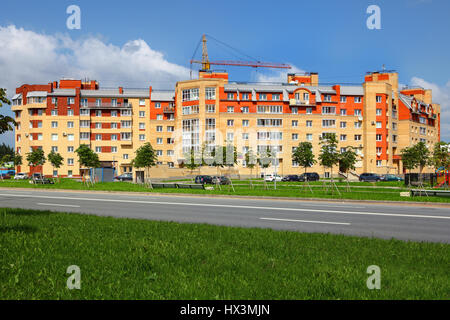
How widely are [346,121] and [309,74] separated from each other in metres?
15.0

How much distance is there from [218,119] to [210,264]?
205 feet

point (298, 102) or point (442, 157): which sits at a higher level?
point (298, 102)

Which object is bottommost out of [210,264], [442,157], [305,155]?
[210,264]

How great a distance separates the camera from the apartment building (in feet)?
224

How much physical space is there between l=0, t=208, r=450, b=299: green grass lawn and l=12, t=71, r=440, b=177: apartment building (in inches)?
2186

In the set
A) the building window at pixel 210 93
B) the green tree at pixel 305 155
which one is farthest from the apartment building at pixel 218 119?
the green tree at pixel 305 155

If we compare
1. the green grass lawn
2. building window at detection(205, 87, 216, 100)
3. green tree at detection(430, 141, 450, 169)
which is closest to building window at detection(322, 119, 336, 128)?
building window at detection(205, 87, 216, 100)

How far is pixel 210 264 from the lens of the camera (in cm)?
628

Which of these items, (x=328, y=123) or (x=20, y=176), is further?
(x=328, y=123)

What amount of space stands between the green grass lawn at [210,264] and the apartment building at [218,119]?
55522mm

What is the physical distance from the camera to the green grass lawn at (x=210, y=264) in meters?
4.96

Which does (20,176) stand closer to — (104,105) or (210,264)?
(104,105)

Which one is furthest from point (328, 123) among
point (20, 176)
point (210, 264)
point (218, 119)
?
point (210, 264)

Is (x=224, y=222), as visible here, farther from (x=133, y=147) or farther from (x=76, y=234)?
(x=133, y=147)
